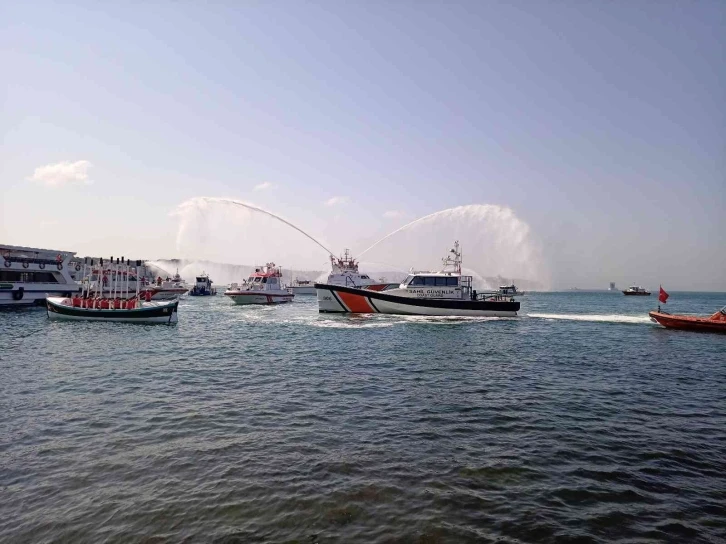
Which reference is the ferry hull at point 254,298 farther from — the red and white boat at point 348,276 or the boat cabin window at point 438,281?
the boat cabin window at point 438,281

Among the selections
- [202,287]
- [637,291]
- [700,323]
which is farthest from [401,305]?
[637,291]

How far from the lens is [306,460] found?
941 centimetres

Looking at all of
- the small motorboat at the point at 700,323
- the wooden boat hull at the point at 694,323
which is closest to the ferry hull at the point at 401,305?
the wooden boat hull at the point at 694,323

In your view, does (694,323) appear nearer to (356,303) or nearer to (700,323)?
(700,323)

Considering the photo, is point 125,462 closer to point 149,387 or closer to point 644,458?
point 149,387

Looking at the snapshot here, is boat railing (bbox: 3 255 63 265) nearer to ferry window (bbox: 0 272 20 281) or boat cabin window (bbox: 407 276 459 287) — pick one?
ferry window (bbox: 0 272 20 281)

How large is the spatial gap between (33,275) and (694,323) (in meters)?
79.2

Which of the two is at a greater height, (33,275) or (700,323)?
(33,275)

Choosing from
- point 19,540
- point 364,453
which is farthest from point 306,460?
point 19,540

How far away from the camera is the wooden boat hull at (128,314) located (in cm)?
3894

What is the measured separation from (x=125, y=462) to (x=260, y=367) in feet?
34.7

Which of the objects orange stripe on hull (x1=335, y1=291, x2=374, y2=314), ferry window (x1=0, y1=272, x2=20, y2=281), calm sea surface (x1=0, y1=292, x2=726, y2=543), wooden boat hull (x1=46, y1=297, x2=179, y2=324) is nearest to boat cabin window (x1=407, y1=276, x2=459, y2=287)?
orange stripe on hull (x1=335, y1=291, x2=374, y2=314)

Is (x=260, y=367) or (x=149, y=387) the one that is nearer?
(x=149, y=387)

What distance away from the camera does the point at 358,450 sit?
32.7 feet
